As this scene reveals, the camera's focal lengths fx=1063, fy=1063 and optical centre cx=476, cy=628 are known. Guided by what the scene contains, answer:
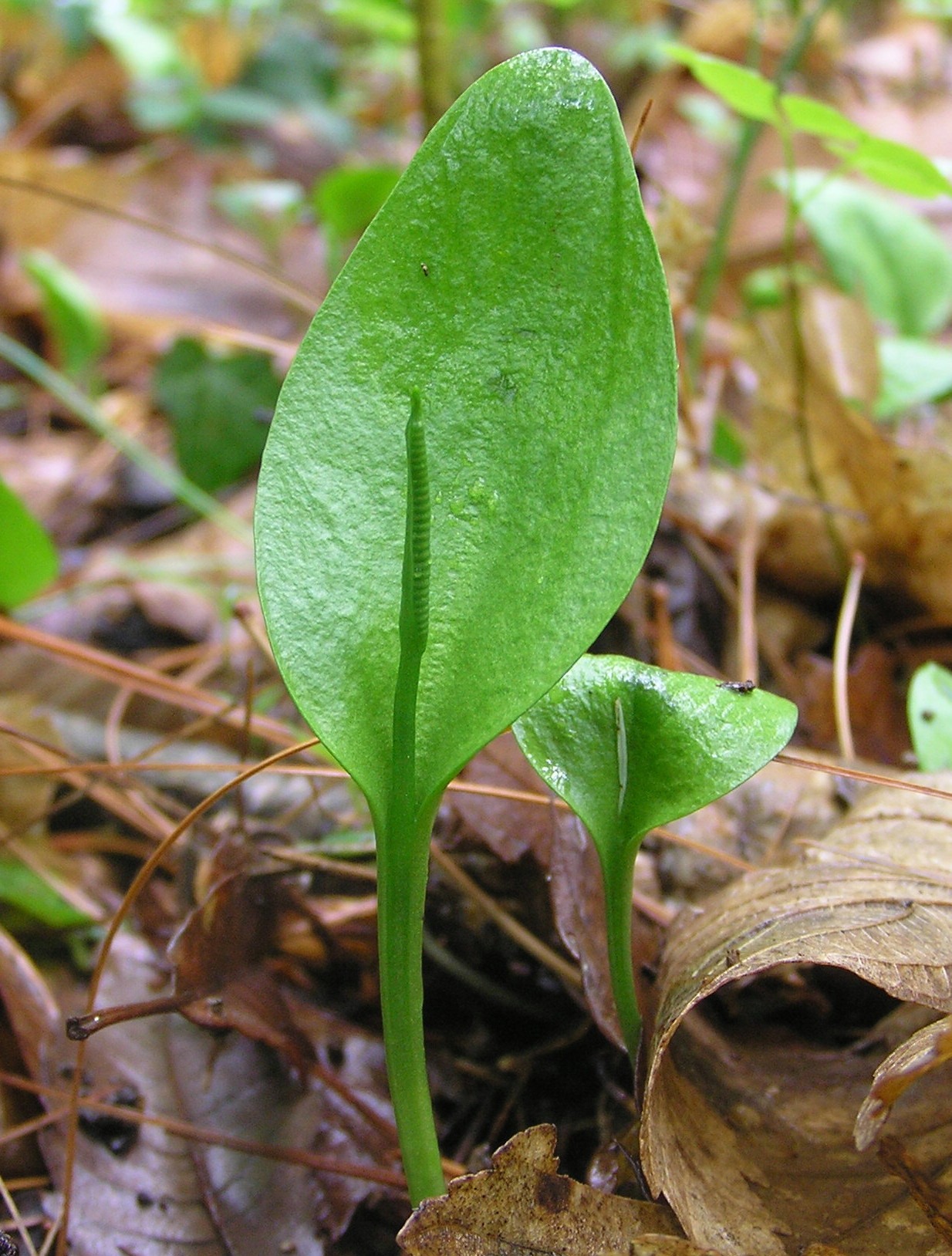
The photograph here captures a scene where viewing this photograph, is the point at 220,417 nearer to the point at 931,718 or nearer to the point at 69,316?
the point at 69,316

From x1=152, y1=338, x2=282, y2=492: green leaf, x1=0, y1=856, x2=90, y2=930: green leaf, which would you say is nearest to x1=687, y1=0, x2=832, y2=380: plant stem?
x1=152, y1=338, x2=282, y2=492: green leaf

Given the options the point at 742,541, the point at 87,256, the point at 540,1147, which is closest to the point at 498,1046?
the point at 540,1147

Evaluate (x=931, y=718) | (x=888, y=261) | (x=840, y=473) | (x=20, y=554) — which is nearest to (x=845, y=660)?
(x=931, y=718)

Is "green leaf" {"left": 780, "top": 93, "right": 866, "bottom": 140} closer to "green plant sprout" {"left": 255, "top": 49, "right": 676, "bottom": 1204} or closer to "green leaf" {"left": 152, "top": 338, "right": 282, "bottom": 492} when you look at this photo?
"green plant sprout" {"left": 255, "top": 49, "right": 676, "bottom": 1204}

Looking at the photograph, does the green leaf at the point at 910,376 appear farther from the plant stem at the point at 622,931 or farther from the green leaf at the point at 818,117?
the plant stem at the point at 622,931

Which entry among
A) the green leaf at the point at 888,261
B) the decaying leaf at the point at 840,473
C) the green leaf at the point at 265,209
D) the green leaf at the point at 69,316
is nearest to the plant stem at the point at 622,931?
the decaying leaf at the point at 840,473

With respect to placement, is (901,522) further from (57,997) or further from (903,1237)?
(57,997)
